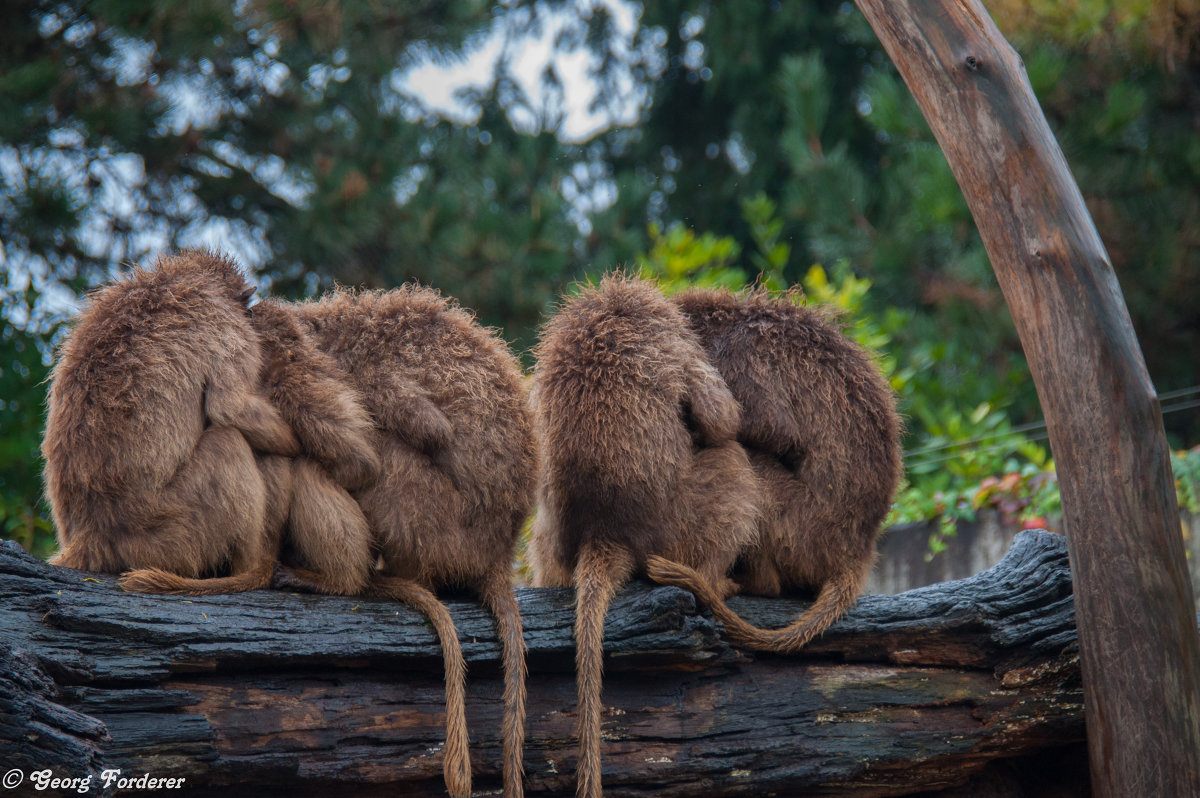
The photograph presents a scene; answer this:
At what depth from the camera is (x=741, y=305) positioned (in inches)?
235

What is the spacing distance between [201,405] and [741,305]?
2888 mm

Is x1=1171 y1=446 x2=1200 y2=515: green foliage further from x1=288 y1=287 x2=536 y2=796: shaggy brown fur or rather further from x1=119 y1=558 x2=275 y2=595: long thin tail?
x1=119 y1=558 x2=275 y2=595: long thin tail

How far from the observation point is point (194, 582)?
4.50m

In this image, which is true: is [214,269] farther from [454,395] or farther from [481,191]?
[481,191]

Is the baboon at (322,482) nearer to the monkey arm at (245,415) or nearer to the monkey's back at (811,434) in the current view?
the monkey arm at (245,415)

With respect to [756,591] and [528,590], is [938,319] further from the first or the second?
[528,590]

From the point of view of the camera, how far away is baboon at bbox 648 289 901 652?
17.9ft

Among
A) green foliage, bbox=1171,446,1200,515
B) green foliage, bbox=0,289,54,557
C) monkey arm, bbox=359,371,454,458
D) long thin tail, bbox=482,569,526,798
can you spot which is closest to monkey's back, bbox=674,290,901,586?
long thin tail, bbox=482,569,526,798

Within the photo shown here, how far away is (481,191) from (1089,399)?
6594mm

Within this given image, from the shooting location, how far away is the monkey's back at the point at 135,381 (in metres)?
4.54

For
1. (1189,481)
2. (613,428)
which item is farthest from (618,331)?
(1189,481)

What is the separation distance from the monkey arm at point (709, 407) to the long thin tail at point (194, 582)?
2128 mm

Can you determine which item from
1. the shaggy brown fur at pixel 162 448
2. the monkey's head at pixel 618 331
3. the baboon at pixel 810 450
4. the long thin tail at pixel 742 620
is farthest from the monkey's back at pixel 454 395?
the baboon at pixel 810 450

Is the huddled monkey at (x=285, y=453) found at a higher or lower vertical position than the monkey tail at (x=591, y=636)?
higher
